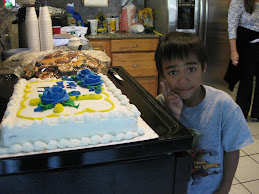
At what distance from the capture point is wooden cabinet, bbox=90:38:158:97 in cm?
329

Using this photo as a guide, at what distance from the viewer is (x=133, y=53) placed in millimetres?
3371

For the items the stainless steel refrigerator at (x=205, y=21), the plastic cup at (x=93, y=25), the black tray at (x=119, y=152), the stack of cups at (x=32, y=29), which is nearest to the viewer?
the black tray at (x=119, y=152)

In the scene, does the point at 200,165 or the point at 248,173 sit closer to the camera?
the point at 200,165

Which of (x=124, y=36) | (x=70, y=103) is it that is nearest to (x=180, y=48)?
(x=70, y=103)

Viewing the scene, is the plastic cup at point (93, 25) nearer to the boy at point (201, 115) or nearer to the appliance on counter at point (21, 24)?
the appliance on counter at point (21, 24)

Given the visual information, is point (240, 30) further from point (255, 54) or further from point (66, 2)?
point (66, 2)

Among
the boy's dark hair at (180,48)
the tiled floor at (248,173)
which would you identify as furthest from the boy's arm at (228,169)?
the tiled floor at (248,173)

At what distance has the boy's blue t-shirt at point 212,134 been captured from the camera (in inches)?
40.5

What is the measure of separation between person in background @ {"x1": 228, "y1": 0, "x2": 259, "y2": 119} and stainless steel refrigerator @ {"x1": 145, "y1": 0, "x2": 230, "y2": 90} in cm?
43

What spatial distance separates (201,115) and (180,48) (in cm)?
26

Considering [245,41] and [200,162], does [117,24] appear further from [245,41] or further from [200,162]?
[200,162]

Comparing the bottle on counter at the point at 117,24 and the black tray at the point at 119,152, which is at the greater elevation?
the bottle on counter at the point at 117,24

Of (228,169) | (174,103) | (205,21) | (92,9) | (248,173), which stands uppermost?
(92,9)

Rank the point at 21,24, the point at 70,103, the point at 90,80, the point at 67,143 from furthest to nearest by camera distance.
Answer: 1. the point at 21,24
2. the point at 90,80
3. the point at 70,103
4. the point at 67,143
